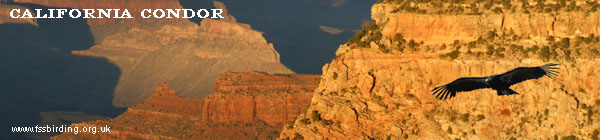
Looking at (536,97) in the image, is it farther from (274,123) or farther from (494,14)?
(274,123)

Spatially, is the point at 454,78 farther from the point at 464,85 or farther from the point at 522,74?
the point at 522,74

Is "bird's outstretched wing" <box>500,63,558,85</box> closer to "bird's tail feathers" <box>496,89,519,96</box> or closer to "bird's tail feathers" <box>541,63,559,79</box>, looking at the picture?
"bird's tail feathers" <box>541,63,559,79</box>

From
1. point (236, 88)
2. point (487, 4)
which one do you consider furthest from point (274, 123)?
point (487, 4)

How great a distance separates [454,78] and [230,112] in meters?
94.3

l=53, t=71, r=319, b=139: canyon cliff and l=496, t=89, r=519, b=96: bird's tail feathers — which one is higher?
l=496, t=89, r=519, b=96: bird's tail feathers

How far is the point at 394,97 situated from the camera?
6488 cm

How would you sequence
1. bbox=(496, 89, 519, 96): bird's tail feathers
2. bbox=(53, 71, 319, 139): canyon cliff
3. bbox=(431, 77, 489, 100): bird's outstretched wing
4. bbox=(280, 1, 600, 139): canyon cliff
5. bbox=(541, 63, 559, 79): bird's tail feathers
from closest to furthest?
bbox=(431, 77, 489, 100): bird's outstretched wing → bbox=(496, 89, 519, 96): bird's tail feathers → bbox=(541, 63, 559, 79): bird's tail feathers → bbox=(280, 1, 600, 139): canyon cliff → bbox=(53, 71, 319, 139): canyon cliff

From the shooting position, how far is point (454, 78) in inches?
2502

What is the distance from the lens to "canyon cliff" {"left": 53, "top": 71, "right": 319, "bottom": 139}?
504ft

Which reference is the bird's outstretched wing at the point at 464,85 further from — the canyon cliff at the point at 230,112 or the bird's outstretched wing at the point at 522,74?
the canyon cliff at the point at 230,112

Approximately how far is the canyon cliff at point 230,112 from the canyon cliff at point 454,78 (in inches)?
3200

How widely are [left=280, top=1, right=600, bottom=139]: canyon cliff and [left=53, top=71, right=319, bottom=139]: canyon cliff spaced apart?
81288mm

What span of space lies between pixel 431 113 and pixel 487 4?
4754 mm

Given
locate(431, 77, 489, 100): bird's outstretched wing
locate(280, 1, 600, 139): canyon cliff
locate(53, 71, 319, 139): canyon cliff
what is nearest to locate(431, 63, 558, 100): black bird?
locate(431, 77, 489, 100): bird's outstretched wing
